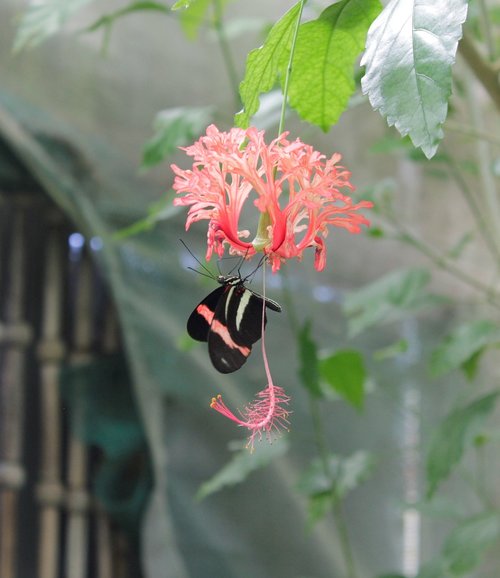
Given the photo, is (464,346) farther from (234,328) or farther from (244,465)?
(234,328)

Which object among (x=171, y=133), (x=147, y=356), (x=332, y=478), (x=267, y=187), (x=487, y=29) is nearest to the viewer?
(x=267, y=187)

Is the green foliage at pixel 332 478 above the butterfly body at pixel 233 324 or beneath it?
above

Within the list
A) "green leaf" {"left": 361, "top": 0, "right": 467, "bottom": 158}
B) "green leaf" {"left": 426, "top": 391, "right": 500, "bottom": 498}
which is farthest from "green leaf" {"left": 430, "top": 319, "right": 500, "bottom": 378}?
"green leaf" {"left": 361, "top": 0, "right": 467, "bottom": 158}

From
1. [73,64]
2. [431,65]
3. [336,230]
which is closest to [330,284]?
[336,230]

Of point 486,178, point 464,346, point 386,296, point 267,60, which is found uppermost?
point 486,178

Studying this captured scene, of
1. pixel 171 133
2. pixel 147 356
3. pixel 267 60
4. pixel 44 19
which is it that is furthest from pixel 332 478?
pixel 267 60

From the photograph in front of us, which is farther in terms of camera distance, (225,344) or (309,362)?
(309,362)

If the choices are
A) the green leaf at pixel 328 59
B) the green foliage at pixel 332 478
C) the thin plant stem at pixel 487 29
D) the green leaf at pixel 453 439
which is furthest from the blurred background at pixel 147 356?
the green leaf at pixel 328 59

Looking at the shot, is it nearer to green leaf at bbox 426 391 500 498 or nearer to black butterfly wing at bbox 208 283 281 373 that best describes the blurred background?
green leaf at bbox 426 391 500 498

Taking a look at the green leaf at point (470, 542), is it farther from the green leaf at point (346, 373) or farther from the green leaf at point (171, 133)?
the green leaf at point (171, 133)
